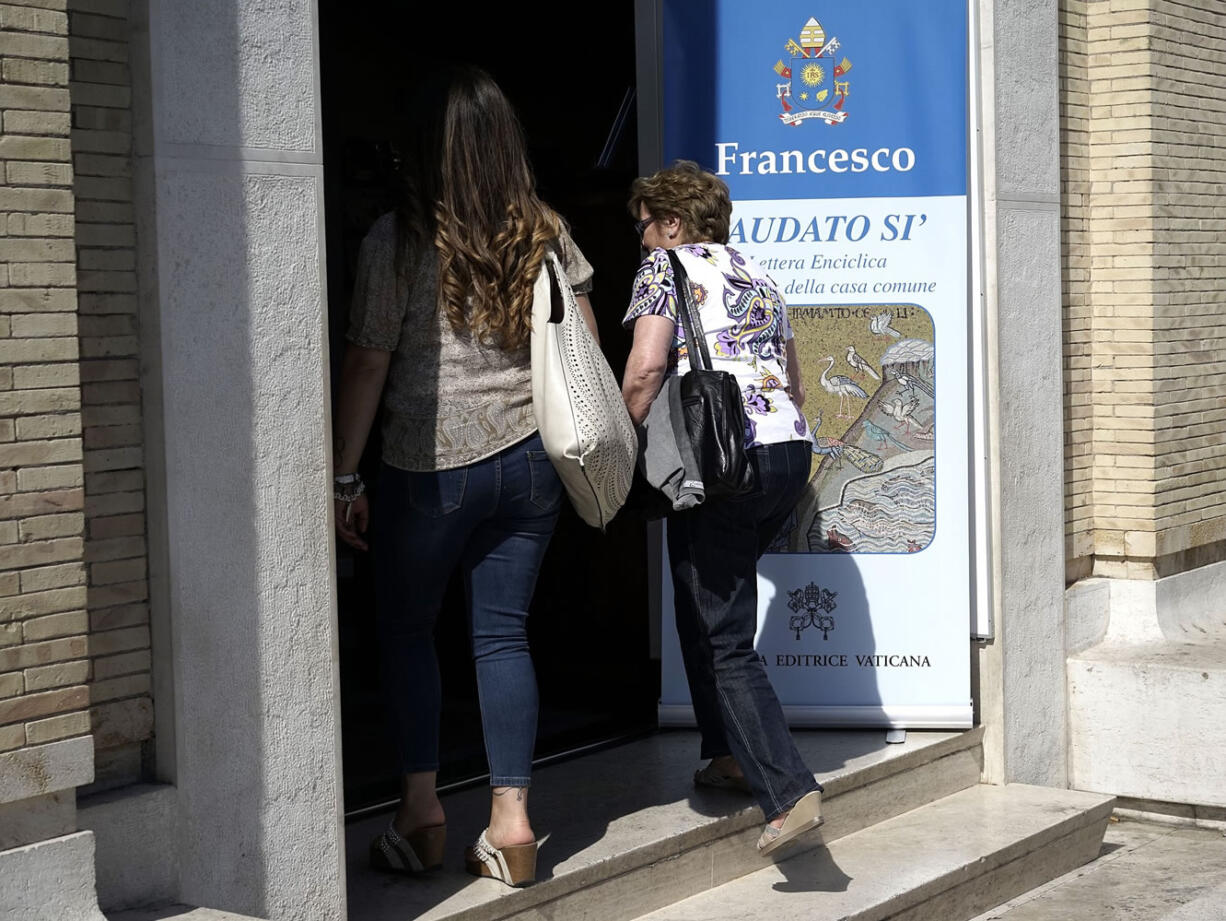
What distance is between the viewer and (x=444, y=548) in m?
3.99

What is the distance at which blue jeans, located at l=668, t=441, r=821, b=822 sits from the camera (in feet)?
14.5

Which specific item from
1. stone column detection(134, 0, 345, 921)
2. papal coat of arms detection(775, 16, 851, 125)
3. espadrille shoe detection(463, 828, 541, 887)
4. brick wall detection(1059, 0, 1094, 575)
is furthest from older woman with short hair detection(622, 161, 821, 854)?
brick wall detection(1059, 0, 1094, 575)

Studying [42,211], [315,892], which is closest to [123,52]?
[42,211]

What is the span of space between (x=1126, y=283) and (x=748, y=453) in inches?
123

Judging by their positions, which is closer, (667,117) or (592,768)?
(592,768)

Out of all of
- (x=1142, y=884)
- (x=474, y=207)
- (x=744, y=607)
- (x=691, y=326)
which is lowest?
(x=1142, y=884)

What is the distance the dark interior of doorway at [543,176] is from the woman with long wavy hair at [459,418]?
2.60 metres

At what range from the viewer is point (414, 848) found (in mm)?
4191

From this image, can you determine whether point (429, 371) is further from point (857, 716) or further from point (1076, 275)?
point (1076, 275)

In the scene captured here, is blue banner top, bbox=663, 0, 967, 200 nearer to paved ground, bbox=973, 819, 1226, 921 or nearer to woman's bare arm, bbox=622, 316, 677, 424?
woman's bare arm, bbox=622, 316, 677, 424

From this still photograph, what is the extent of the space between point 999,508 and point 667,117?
189 cm

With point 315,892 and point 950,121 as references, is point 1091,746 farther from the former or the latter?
point 315,892

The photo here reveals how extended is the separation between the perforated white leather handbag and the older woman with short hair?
1.38ft

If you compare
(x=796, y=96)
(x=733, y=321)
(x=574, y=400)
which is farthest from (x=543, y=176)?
(x=574, y=400)
